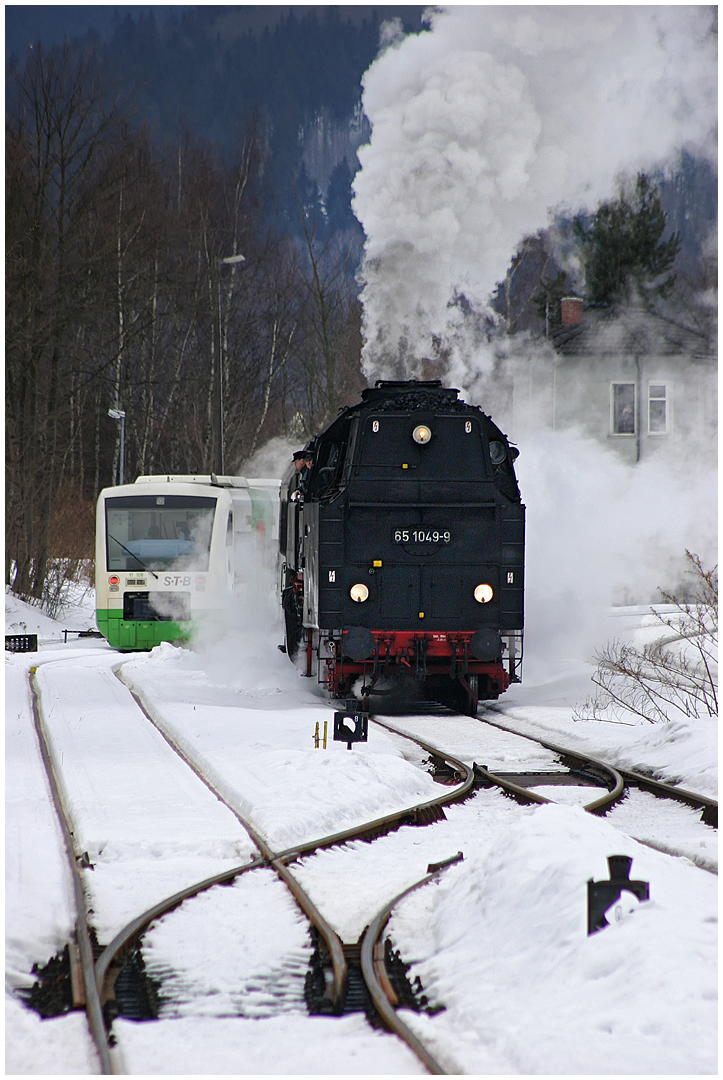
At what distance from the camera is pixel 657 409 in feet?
102

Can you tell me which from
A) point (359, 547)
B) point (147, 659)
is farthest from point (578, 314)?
point (359, 547)

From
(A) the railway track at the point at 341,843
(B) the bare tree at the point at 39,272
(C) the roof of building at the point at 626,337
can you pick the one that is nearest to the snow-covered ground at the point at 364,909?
(A) the railway track at the point at 341,843

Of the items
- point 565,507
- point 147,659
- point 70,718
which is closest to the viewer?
point 70,718

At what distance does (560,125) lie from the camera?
1975 centimetres

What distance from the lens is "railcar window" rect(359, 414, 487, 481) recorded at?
13.3 m

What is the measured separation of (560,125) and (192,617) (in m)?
10.8

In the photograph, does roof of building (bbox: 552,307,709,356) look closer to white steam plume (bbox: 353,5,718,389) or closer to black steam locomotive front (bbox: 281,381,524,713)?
white steam plume (bbox: 353,5,718,389)

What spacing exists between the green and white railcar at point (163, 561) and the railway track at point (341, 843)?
8.62 meters

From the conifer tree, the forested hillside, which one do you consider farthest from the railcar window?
the conifer tree

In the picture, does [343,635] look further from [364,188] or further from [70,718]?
[364,188]

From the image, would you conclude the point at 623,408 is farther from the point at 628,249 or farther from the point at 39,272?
the point at 39,272

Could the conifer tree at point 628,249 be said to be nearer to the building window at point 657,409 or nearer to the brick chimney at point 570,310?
the brick chimney at point 570,310

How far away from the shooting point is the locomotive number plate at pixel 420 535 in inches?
521

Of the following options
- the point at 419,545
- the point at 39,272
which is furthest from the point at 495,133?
the point at 39,272
